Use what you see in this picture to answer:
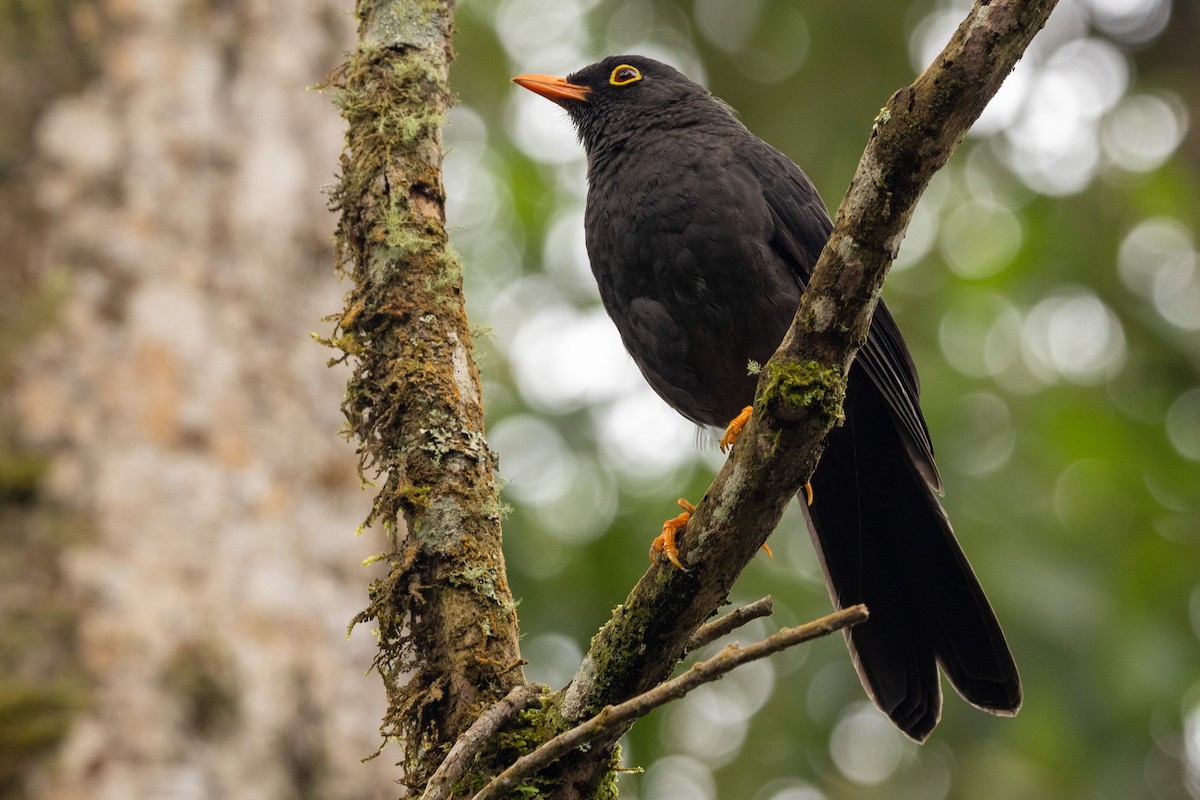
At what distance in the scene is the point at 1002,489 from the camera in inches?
256

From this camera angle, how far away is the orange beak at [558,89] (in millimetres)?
5195

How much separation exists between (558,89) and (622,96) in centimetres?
35

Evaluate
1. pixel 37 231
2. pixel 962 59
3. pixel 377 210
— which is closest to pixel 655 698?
pixel 962 59

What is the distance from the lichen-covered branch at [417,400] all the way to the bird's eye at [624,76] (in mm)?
1510

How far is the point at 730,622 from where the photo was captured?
2.50 m

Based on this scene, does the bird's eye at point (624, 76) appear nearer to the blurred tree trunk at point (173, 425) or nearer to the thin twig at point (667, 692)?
the blurred tree trunk at point (173, 425)

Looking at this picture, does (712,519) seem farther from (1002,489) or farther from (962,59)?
(1002,489)

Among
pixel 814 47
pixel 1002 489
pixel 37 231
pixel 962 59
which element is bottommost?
pixel 962 59

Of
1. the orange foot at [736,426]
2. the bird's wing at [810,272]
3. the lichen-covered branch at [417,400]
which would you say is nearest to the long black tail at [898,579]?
the bird's wing at [810,272]

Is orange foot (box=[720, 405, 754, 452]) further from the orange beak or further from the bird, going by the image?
the orange beak

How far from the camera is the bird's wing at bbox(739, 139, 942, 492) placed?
3.95 meters

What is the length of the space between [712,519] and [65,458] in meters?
2.64

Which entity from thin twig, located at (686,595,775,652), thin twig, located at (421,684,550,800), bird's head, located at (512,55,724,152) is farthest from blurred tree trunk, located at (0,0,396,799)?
thin twig, located at (686,595,775,652)

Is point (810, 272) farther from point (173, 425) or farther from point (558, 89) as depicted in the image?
point (173, 425)
